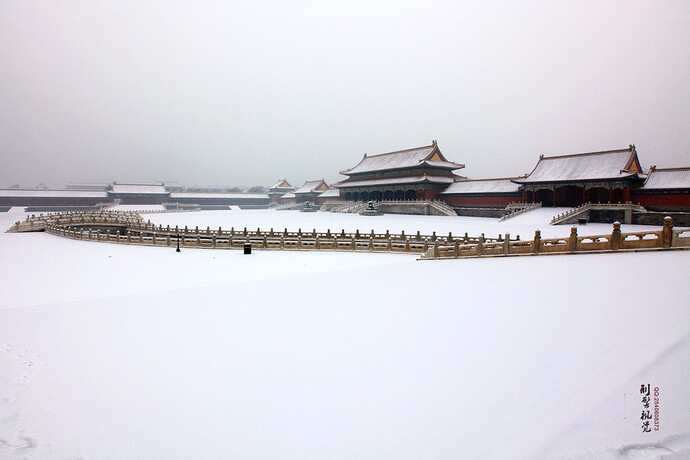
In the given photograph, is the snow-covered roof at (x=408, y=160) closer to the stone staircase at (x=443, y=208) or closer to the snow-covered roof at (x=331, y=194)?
the stone staircase at (x=443, y=208)

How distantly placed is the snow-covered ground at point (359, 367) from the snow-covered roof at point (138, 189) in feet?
251

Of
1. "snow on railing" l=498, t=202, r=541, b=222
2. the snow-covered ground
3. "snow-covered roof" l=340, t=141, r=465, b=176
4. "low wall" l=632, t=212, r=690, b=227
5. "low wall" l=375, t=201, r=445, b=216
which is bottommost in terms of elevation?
the snow-covered ground

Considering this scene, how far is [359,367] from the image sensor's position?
19.0 ft

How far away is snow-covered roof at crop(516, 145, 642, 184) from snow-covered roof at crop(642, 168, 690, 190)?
1.33 meters

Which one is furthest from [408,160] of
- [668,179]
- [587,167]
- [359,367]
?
[359,367]

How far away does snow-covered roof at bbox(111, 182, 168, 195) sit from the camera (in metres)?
76.6

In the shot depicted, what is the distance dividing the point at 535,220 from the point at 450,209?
13.4 m

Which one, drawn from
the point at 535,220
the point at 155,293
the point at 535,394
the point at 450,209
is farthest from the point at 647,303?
the point at 450,209

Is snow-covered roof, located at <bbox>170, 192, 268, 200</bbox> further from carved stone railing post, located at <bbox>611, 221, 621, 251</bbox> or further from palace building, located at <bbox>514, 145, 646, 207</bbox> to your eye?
carved stone railing post, located at <bbox>611, 221, 621, 251</bbox>

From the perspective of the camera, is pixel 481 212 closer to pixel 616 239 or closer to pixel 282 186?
pixel 616 239

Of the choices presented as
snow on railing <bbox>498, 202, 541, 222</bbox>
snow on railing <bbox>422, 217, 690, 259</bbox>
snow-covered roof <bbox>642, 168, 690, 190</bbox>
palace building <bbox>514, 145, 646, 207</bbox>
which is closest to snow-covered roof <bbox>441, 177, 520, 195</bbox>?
palace building <bbox>514, 145, 646, 207</bbox>

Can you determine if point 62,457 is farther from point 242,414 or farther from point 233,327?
point 233,327

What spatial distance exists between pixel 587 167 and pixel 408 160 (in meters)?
24.1
